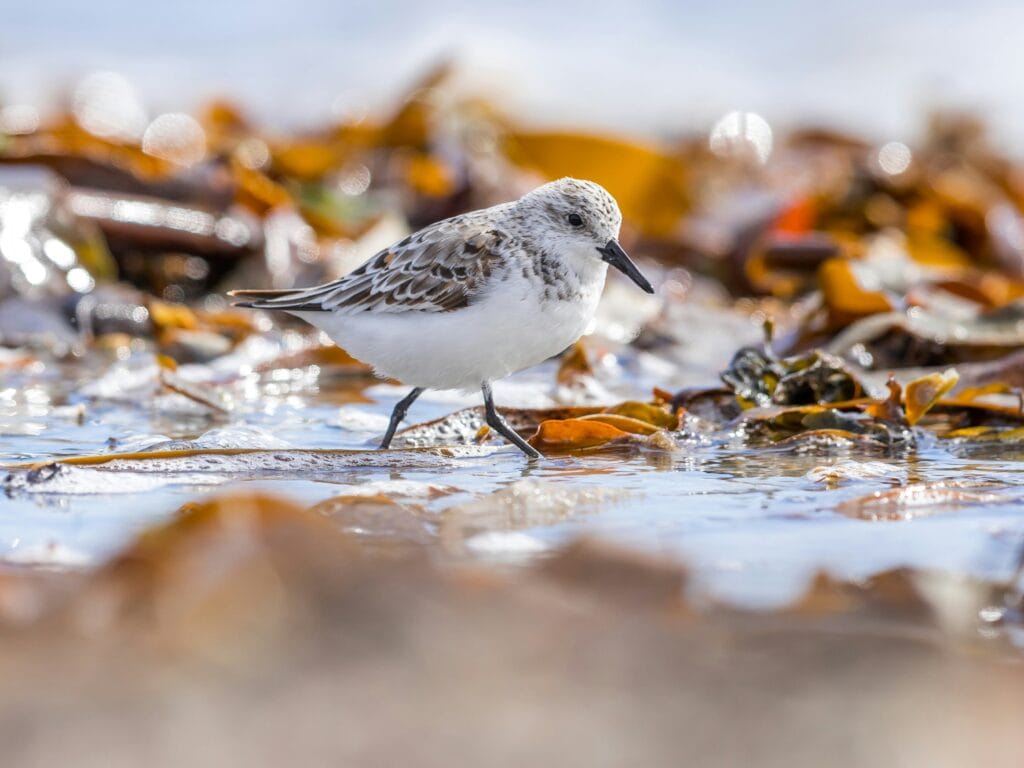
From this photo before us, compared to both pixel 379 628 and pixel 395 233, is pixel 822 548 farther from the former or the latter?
pixel 395 233

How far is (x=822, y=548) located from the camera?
223 centimetres

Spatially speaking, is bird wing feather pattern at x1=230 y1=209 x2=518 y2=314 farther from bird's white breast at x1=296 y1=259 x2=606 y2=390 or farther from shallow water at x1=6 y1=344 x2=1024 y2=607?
shallow water at x1=6 y1=344 x2=1024 y2=607

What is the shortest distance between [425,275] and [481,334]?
268 millimetres

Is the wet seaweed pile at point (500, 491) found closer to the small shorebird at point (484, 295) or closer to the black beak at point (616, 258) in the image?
the small shorebird at point (484, 295)

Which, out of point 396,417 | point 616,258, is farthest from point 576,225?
point 396,417

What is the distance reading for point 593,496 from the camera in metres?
2.67

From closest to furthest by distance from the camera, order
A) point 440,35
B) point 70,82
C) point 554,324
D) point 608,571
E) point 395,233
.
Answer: point 608,571 < point 554,324 < point 395,233 < point 70,82 < point 440,35

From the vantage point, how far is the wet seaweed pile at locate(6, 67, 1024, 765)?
156cm

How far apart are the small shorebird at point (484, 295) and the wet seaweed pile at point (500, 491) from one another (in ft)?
0.73

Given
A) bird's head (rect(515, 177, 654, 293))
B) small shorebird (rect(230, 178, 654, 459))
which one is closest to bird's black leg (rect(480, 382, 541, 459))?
small shorebird (rect(230, 178, 654, 459))

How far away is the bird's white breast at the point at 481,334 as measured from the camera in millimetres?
3160

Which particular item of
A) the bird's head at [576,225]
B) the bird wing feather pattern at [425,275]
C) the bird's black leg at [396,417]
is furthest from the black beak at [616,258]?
the bird's black leg at [396,417]

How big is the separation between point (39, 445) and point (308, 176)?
14.4ft

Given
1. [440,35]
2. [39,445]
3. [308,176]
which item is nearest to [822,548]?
[39,445]
